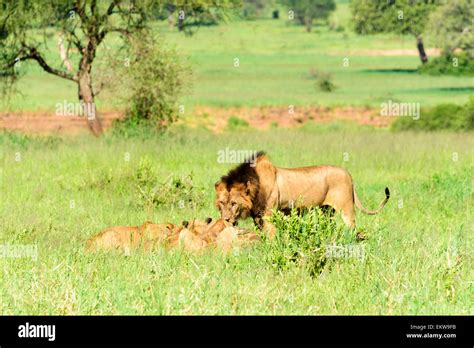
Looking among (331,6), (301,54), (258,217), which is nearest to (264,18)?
(331,6)

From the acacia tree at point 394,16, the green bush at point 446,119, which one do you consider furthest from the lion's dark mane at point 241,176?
the acacia tree at point 394,16

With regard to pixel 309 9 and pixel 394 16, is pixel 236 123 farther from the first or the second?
pixel 309 9

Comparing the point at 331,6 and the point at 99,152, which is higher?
the point at 331,6

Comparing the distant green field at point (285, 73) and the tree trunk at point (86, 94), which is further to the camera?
the distant green field at point (285, 73)

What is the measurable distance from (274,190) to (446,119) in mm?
25933

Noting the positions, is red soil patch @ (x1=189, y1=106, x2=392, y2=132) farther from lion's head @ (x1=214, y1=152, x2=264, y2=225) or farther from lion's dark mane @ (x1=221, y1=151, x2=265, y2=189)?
lion's head @ (x1=214, y1=152, x2=264, y2=225)

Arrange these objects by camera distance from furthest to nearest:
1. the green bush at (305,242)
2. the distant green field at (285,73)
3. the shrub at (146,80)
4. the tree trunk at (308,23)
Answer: the tree trunk at (308,23), the distant green field at (285,73), the shrub at (146,80), the green bush at (305,242)

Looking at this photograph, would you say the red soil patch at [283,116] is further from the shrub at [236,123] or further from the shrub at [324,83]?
the shrub at [324,83]

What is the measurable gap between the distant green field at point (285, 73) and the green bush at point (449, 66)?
0.67m

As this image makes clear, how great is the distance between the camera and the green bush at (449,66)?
71.6 metres

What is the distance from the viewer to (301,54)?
82625 mm

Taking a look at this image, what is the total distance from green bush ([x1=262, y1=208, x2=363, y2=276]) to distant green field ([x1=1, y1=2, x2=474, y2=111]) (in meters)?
19.8

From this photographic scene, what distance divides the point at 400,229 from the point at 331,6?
96.1 m

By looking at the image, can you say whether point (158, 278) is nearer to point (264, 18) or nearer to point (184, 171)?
point (184, 171)
